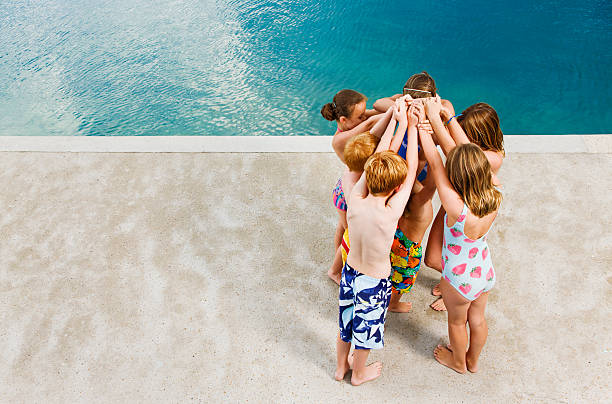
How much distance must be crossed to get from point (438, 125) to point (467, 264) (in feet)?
2.81

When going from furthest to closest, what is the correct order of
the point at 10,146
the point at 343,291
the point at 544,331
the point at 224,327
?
the point at 10,146 < the point at 224,327 < the point at 544,331 < the point at 343,291

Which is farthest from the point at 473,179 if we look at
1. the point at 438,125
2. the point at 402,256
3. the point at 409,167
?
the point at 402,256

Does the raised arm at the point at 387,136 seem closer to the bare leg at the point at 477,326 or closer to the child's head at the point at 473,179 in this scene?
the child's head at the point at 473,179

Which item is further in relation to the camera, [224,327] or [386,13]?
[386,13]

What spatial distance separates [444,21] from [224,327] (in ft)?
24.5

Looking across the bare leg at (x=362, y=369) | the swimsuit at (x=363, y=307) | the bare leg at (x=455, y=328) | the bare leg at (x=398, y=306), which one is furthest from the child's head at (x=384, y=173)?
the bare leg at (x=398, y=306)

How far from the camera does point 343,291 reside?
2.44 meters

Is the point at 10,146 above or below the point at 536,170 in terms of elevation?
above

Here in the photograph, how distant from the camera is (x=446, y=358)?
280 centimetres

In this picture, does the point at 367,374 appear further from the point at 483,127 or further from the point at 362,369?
the point at 483,127

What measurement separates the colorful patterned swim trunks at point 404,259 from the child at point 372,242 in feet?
1.16

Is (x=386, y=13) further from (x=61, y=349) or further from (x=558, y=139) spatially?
(x=61, y=349)

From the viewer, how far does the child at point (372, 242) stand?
212 centimetres

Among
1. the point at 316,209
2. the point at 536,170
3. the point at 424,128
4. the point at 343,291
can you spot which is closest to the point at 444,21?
the point at 536,170
